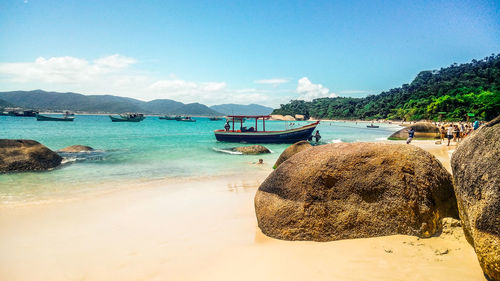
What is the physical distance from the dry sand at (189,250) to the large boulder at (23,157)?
6192 millimetres

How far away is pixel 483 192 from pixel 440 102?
253 feet

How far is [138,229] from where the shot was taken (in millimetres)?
6062

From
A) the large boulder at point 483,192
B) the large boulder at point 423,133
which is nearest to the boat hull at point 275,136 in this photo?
the large boulder at point 423,133

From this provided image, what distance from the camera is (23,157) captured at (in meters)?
12.7

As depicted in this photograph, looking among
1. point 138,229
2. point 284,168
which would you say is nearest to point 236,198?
point 138,229

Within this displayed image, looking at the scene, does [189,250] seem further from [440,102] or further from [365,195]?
[440,102]

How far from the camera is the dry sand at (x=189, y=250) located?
12.4 ft

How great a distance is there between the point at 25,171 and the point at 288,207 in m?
12.9

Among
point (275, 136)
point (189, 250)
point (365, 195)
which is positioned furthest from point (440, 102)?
point (189, 250)

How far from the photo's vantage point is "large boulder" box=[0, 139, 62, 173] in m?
12.3

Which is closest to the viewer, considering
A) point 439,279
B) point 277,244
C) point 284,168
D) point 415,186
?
point 439,279

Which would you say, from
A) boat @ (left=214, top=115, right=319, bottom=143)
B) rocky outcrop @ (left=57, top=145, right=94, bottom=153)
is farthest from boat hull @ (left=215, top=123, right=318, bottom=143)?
rocky outcrop @ (left=57, top=145, right=94, bottom=153)

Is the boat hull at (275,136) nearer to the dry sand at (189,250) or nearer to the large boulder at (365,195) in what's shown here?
the dry sand at (189,250)

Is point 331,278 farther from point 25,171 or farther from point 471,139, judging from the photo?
point 25,171
